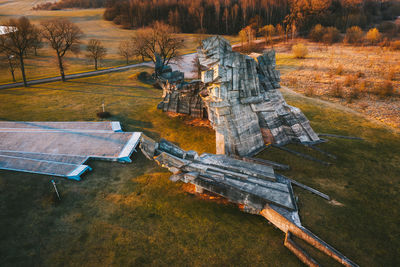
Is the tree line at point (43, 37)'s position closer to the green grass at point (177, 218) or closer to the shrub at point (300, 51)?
the green grass at point (177, 218)

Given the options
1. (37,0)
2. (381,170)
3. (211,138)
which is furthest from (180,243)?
(37,0)

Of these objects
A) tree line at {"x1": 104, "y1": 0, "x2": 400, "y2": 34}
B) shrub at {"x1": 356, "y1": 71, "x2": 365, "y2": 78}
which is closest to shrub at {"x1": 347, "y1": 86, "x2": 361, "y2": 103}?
shrub at {"x1": 356, "y1": 71, "x2": 365, "y2": 78}

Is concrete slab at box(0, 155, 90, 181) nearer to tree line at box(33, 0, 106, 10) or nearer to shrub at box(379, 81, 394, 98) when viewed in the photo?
shrub at box(379, 81, 394, 98)

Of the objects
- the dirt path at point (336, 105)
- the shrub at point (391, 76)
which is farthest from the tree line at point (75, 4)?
the shrub at point (391, 76)

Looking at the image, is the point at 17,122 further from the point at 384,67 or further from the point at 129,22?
the point at 129,22

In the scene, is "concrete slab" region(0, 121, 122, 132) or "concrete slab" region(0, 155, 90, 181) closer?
"concrete slab" region(0, 155, 90, 181)

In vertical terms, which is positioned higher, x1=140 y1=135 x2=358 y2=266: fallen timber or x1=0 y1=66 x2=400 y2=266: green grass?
x1=140 y1=135 x2=358 y2=266: fallen timber
